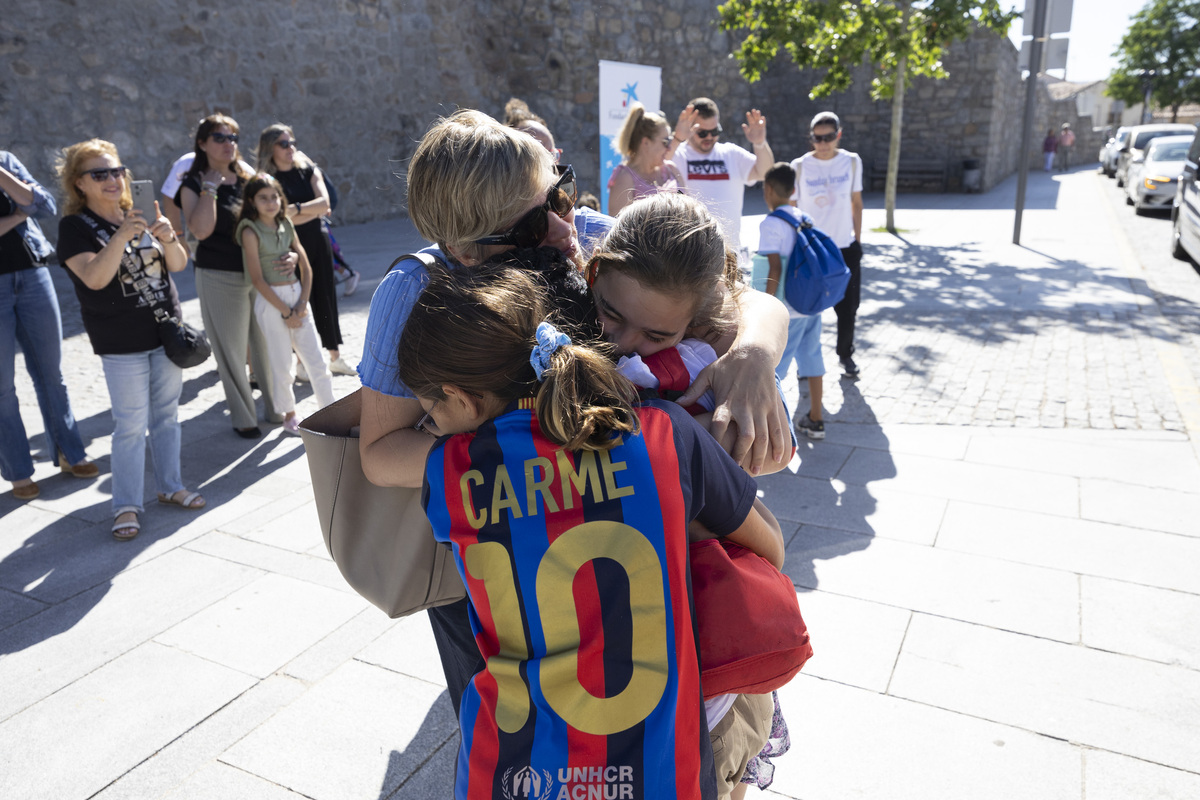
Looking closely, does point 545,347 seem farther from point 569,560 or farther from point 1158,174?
point 1158,174

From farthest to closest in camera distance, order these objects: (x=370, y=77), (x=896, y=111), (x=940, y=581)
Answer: (x=370, y=77), (x=896, y=111), (x=940, y=581)

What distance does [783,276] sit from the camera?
4.69 meters

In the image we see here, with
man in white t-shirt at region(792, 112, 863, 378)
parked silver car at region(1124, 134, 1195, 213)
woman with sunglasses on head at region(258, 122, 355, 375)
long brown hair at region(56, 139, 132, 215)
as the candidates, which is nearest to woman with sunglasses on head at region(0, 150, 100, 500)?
long brown hair at region(56, 139, 132, 215)

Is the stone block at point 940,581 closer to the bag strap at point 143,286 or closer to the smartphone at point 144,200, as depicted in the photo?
the bag strap at point 143,286

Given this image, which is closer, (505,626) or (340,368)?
(505,626)

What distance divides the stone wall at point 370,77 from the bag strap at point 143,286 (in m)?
2.85

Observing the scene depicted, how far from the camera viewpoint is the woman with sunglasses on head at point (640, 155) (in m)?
4.89

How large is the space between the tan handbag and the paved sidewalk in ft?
3.57

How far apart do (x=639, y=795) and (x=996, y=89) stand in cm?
2352

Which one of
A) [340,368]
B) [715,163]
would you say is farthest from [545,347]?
[340,368]

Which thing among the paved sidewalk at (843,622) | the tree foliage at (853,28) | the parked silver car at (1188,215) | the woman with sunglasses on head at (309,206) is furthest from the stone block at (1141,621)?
the tree foliage at (853,28)

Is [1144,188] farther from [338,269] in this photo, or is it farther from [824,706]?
[824,706]

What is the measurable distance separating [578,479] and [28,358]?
4.53 metres

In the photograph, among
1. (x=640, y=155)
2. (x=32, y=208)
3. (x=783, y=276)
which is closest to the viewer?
(x=32, y=208)
